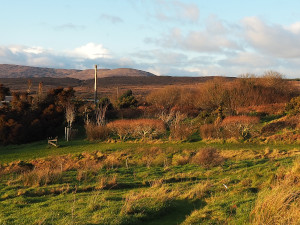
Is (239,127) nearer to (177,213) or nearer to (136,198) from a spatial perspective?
(136,198)

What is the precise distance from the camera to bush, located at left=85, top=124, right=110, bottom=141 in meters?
28.7

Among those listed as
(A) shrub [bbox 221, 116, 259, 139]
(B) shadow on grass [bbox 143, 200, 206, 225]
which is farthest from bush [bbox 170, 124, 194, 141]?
(B) shadow on grass [bbox 143, 200, 206, 225]

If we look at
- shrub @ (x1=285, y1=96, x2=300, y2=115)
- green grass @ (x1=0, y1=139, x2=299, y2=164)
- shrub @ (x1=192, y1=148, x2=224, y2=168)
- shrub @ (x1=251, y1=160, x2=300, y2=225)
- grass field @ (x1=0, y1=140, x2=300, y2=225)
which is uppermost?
shrub @ (x1=285, y1=96, x2=300, y2=115)

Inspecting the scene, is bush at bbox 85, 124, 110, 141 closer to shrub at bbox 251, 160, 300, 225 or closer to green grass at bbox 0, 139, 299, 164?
green grass at bbox 0, 139, 299, 164

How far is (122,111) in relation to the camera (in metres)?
39.7

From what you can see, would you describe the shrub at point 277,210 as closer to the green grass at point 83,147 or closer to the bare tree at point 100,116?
the green grass at point 83,147

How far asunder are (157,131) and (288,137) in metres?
11.3

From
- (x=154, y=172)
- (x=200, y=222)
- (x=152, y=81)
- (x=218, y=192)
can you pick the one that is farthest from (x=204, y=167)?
(x=152, y=81)

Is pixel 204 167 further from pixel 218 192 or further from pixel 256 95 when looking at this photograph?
pixel 256 95

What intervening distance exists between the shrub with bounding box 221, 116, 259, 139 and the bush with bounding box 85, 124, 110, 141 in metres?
11.3

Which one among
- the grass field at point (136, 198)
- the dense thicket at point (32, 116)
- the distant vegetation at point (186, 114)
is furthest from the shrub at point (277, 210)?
the dense thicket at point (32, 116)

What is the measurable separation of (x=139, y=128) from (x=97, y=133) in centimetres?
425

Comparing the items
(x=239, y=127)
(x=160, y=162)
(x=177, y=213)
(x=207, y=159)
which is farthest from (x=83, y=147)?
(x=177, y=213)

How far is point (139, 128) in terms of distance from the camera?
2789 cm
